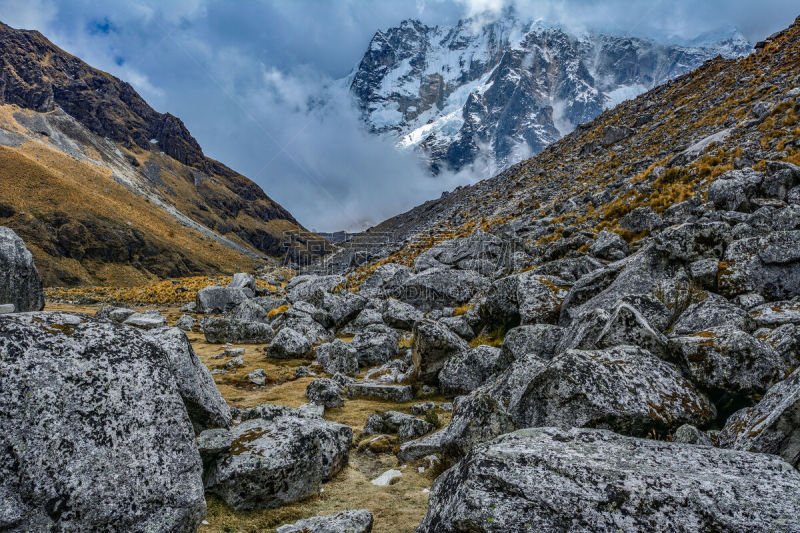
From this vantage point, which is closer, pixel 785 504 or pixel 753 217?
pixel 785 504

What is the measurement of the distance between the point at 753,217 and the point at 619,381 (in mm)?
8853

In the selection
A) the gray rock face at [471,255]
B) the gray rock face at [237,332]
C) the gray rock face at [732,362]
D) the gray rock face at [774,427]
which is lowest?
the gray rock face at [774,427]

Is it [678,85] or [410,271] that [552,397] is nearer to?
[410,271]

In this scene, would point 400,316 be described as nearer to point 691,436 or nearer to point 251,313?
point 251,313

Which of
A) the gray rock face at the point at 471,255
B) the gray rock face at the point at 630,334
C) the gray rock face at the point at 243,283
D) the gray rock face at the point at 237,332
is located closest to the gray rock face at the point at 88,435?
the gray rock face at the point at 630,334

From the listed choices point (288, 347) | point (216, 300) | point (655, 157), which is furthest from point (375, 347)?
point (655, 157)

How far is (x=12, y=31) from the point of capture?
182750mm

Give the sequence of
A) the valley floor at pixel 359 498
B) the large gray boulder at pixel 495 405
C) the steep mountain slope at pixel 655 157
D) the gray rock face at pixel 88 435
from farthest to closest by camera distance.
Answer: the steep mountain slope at pixel 655 157
the large gray boulder at pixel 495 405
the valley floor at pixel 359 498
the gray rock face at pixel 88 435

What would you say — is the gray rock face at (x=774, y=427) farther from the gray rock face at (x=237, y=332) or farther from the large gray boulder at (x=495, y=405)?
the gray rock face at (x=237, y=332)

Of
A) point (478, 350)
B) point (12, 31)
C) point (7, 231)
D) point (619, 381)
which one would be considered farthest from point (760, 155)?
point (12, 31)

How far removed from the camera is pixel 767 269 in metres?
8.05

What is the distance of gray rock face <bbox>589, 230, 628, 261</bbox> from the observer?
14.8 m

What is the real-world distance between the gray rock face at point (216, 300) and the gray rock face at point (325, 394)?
76.4ft

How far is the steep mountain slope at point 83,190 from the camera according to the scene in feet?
278
